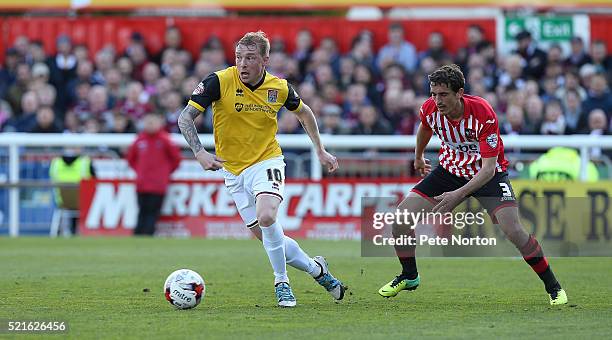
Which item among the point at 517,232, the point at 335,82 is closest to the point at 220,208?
the point at 335,82

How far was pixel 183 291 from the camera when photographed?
30.5ft

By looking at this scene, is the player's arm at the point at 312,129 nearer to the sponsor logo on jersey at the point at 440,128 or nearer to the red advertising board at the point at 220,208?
the sponsor logo on jersey at the point at 440,128

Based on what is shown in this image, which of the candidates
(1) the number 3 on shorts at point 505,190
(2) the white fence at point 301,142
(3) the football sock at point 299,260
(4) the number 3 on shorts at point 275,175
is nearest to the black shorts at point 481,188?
(1) the number 3 on shorts at point 505,190

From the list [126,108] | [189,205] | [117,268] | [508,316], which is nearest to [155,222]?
[189,205]

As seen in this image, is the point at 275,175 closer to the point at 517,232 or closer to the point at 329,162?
the point at 329,162

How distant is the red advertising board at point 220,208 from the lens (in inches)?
745

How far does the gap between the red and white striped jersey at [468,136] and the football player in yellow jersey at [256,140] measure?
40.2 inches

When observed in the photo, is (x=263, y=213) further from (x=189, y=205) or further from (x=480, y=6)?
(x=480, y=6)

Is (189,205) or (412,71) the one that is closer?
(189,205)

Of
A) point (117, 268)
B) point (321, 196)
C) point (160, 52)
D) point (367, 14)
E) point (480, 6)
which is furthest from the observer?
point (367, 14)

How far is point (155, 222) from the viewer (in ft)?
63.4

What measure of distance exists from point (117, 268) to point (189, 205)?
5.90 m

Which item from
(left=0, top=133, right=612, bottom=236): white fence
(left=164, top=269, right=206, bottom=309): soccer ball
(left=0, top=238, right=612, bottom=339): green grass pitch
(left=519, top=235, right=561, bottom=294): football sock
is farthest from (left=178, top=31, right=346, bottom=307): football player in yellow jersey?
(left=0, top=133, right=612, bottom=236): white fence

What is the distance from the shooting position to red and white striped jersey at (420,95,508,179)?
32.2ft
